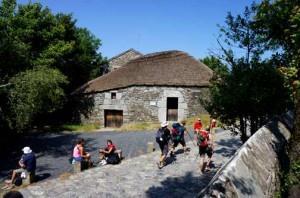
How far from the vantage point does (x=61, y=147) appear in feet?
62.5

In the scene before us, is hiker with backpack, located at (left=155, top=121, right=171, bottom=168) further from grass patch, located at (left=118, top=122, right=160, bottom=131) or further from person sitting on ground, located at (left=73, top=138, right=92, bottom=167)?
grass patch, located at (left=118, top=122, right=160, bottom=131)

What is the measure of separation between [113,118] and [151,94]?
126 inches

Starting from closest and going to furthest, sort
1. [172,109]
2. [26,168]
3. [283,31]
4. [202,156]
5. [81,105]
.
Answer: [283,31], [202,156], [26,168], [172,109], [81,105]

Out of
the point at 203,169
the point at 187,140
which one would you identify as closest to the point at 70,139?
the point at 187,140

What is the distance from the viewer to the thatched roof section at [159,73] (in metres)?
26.4

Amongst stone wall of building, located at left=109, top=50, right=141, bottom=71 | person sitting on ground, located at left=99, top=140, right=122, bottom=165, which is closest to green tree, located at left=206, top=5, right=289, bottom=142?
person sitting on ground, located at left=99, top=140, right=122, bottom=165

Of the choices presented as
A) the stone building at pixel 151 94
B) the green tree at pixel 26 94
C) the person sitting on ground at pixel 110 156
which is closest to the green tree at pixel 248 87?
the person sitting on ground at pixel 110 156

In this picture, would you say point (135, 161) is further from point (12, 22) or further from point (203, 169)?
point (12, 22)

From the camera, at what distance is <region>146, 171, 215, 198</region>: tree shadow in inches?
428

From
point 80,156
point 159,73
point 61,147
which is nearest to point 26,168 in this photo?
point 80,156

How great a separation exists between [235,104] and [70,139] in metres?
12.2

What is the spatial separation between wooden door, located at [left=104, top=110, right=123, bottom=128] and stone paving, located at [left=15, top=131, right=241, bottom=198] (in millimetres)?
11932

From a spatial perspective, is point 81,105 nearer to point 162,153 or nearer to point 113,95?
point 113,95

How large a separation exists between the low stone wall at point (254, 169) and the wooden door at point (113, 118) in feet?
63.0
